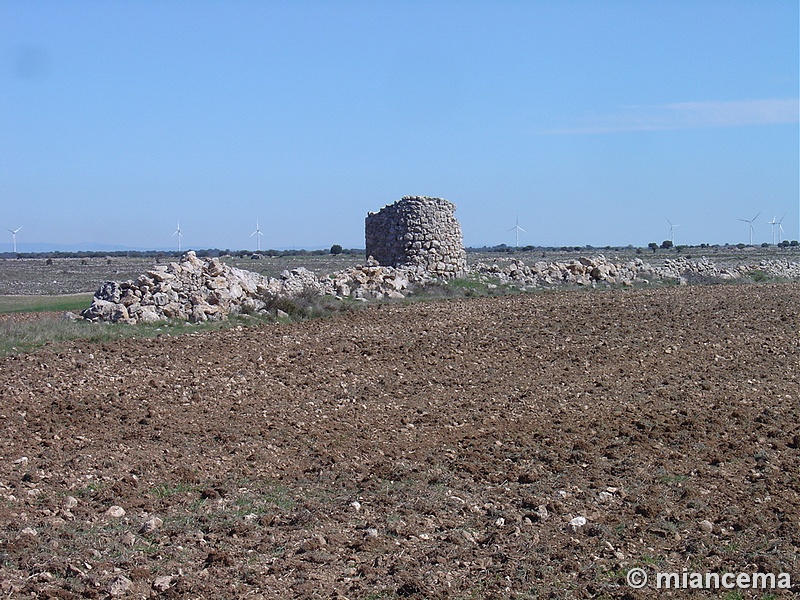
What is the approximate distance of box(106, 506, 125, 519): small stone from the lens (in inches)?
284

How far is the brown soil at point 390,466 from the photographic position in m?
6.24

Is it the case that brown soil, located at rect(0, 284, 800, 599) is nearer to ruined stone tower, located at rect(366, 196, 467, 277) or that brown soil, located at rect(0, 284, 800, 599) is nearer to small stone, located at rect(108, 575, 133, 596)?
small stone, located at rect(108, 575, 133, 596)

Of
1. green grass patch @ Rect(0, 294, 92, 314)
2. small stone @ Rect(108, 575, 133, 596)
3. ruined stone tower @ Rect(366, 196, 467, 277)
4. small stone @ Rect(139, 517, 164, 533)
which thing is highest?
ruined stone tower @ Rect(366, 196, 467, 277)

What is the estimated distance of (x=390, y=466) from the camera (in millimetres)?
8836

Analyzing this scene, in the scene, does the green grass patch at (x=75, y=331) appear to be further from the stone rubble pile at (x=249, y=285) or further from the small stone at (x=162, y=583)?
the small stone at (x=162, y=583)

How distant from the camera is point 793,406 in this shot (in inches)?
452

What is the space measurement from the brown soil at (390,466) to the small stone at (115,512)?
0.06m

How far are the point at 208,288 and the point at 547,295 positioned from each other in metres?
10.3

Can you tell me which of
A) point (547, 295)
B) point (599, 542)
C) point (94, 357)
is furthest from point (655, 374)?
point (547, 295)

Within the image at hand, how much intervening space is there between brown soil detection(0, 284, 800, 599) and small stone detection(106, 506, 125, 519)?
62 millimetres

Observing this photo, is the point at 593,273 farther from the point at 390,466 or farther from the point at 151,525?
the point at 151,525

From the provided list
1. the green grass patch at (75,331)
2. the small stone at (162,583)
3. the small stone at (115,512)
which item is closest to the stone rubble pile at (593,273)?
the green grass patch at (75,331)

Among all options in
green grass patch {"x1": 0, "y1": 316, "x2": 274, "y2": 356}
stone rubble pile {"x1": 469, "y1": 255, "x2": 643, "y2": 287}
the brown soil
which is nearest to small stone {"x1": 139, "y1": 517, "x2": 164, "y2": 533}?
the brown soil

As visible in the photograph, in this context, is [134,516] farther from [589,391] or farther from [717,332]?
[717,332]
